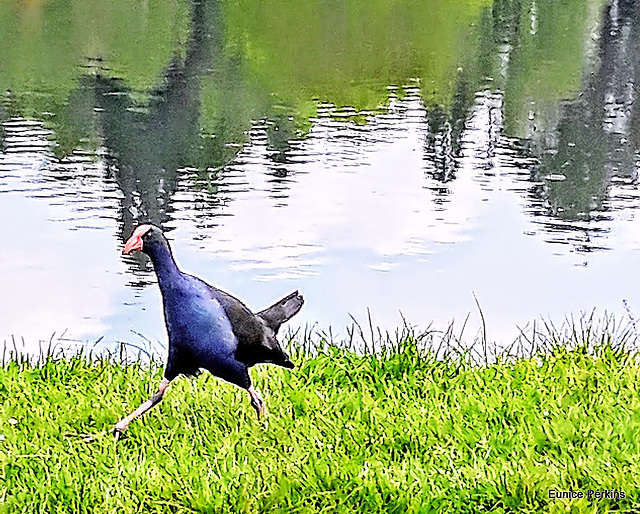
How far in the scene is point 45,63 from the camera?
6445 millimetres

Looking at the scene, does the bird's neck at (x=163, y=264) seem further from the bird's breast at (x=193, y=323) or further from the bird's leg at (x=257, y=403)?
the bird's leg at (x=257, y=403)

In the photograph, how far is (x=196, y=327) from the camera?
6.40 ft

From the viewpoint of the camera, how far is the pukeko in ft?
6.39

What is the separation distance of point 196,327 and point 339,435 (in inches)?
15.3

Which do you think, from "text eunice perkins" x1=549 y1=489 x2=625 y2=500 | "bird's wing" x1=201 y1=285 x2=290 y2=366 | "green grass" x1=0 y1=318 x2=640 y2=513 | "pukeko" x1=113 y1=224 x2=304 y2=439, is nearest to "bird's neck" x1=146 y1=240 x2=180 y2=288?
"pukeko" x1=113 y1=224 x2=304 y2=439

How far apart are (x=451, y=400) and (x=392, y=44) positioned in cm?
532

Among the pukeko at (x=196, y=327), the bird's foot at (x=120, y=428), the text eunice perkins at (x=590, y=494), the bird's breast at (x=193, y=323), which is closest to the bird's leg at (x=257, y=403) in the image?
the pukeko at (x=196, y=327)

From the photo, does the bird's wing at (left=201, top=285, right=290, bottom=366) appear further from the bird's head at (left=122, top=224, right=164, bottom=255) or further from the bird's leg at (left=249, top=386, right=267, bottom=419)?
the bird's head at (left=122, top=224, right=164, bottom=255)

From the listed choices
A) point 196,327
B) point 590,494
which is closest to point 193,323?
point 196,327

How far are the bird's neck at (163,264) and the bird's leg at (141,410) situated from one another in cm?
21

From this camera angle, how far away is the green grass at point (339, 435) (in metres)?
1.87

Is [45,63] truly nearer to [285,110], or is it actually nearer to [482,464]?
[285,110]

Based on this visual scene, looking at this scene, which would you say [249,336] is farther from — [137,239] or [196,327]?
[137,239]

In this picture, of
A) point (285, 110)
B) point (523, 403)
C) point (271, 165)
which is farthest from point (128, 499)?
point (285, 110)
